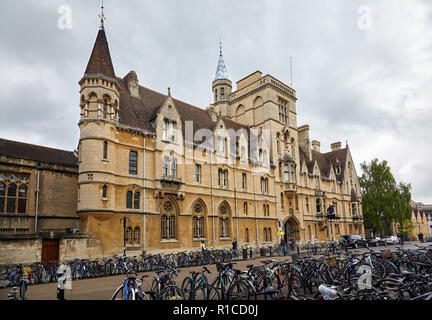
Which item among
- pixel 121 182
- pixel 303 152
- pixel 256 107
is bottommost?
pixel 121 182

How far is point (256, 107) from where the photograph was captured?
42.1 meters

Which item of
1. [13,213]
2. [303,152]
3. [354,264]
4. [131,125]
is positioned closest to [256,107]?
[303,152]

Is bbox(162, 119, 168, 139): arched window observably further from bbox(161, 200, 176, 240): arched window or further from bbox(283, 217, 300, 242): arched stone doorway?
bbox(283, 217, 300, 242): arched stone doorway

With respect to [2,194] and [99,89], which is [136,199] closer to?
[99,89]

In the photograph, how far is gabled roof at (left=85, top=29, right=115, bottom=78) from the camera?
23.4 meters

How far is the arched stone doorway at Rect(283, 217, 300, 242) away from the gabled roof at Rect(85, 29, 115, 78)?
1133 inches

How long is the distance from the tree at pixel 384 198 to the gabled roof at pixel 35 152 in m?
48.1

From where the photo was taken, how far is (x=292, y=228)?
41.3m

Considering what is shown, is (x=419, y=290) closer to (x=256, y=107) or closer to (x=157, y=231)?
(x=157, y=231)

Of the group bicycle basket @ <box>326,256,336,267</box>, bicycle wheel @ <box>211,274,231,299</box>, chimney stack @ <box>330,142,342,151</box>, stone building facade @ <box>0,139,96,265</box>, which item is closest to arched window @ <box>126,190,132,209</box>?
stone building facade @ <box>0,139,96,265</box>

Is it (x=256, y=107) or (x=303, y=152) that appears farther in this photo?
(x=303, y=152)
